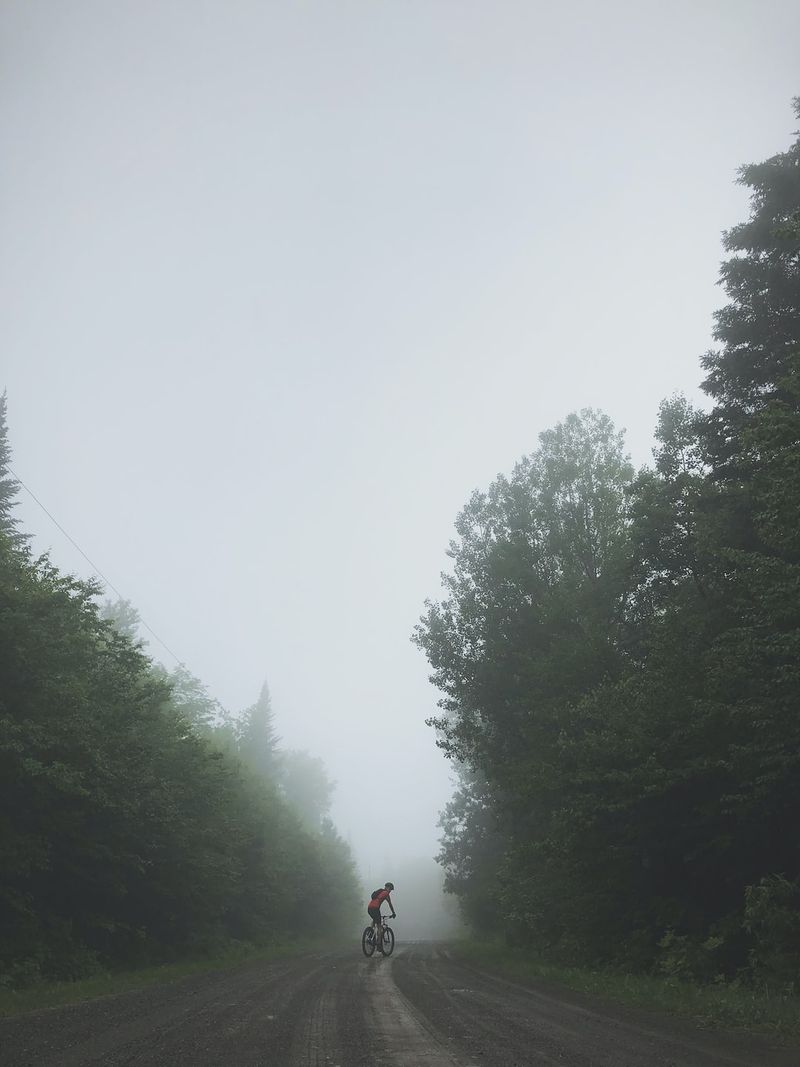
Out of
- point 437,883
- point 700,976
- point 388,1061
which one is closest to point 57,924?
point 388,1061

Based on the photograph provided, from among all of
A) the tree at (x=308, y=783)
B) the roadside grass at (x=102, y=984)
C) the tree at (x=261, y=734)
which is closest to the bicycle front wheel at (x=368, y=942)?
the roadside grass at (x=102, y=984)

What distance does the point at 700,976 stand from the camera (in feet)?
37.1

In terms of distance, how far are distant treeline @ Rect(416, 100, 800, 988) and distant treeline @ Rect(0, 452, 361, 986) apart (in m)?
9.05

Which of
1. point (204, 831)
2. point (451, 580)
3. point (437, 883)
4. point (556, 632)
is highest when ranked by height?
point (451, 580)

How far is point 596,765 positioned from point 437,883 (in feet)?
382

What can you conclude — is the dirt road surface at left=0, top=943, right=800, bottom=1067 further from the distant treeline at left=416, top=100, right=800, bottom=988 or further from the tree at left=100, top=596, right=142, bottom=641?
the tree at left=100, top=596, right=142, bottom=641

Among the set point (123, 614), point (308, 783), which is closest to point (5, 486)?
point (123, 614)

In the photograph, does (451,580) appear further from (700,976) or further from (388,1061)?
(388,1061)

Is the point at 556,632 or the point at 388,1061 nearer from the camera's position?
the point at 388,1061

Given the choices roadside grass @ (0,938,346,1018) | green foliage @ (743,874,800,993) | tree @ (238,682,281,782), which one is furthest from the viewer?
tree @ (238,682,281,782)

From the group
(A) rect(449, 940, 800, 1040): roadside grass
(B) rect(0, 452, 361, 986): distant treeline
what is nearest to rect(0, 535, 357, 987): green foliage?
(B) rect(0, 452, 361, 986): distant treeline

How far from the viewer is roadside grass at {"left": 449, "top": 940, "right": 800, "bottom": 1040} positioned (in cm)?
805

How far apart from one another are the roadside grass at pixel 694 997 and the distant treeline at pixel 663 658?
2.06ft

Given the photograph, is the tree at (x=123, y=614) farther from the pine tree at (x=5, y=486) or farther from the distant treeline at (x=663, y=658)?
the distant treeline at (x=663, y=658)
